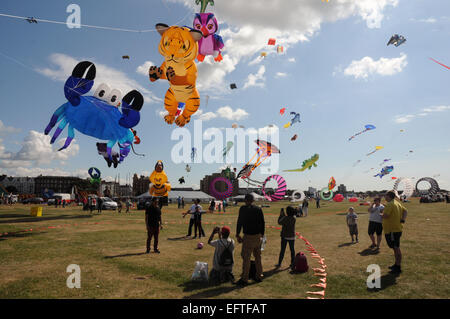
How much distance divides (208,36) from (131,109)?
781cm

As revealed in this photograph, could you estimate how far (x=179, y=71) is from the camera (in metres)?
14.7

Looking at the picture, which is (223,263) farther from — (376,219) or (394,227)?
(376,219)

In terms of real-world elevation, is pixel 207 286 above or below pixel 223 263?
below

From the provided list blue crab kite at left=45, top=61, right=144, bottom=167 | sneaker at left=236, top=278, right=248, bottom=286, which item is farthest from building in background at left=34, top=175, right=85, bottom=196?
sneaker at left=236, top=278, right=248, bottom=286

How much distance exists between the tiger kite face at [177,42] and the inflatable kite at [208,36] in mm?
890

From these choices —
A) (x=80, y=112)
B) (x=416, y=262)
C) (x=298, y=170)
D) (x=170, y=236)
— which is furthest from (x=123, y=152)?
(x=298, y=170)

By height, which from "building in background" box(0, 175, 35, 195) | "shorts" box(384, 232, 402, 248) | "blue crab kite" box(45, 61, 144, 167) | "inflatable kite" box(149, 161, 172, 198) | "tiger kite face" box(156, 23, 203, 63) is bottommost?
"building in background" box(0, 175, 35, 195)

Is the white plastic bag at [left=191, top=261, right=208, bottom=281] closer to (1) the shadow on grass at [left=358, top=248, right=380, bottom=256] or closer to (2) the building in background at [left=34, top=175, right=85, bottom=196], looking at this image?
(1) the shadow on grass at [left=358, top=248, right=380, bottom=256]

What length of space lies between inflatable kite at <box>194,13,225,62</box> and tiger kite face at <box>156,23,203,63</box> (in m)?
0.89

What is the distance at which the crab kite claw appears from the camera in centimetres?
1925

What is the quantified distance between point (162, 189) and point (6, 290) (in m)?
14.2

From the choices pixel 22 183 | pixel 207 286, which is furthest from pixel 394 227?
pixel 22 183

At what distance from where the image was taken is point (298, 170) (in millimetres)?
44625
